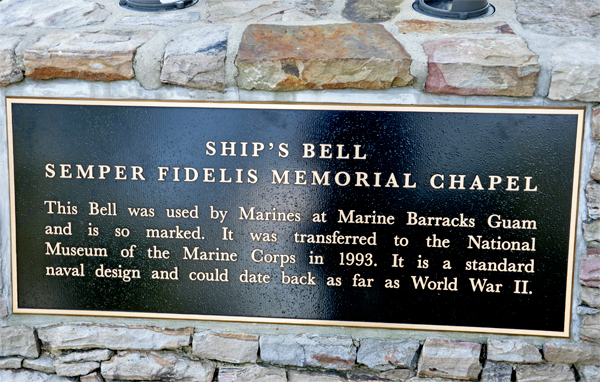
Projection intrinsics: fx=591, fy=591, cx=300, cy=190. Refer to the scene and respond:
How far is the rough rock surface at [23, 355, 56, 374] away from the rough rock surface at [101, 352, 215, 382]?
0.89 ft

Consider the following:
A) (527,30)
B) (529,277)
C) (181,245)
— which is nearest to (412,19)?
(527,30)

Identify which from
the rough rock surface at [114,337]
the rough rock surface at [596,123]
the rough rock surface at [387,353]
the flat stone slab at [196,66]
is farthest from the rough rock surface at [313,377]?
the rough rock surface at [596,123]

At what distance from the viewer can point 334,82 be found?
6.92 ft

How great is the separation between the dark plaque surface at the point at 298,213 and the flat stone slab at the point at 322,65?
0.31 feet

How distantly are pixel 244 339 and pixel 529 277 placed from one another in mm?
1112

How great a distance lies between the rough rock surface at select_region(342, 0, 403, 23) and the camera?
2.49 meters

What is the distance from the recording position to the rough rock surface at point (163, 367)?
7.72ft

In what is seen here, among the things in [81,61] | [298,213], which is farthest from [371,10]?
[81,61]

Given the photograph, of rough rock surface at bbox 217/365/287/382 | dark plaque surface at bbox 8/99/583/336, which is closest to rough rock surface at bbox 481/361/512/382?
dark plaque surface at bbox 8/99/583/336

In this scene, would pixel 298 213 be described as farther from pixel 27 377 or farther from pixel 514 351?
pixel 27 377

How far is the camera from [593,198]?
2.12 m

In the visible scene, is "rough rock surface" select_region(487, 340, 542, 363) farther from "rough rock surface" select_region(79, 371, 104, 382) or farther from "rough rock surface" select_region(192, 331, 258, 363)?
"rough rock surface" select_region(79, 371, 104, 382)

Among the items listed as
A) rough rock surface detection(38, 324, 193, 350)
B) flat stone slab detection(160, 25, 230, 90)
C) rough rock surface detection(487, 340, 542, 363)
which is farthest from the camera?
rough rock surface detection(38, 324, 193, 350)

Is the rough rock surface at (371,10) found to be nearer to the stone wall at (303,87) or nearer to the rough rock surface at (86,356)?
the stone wall at (303,87)
